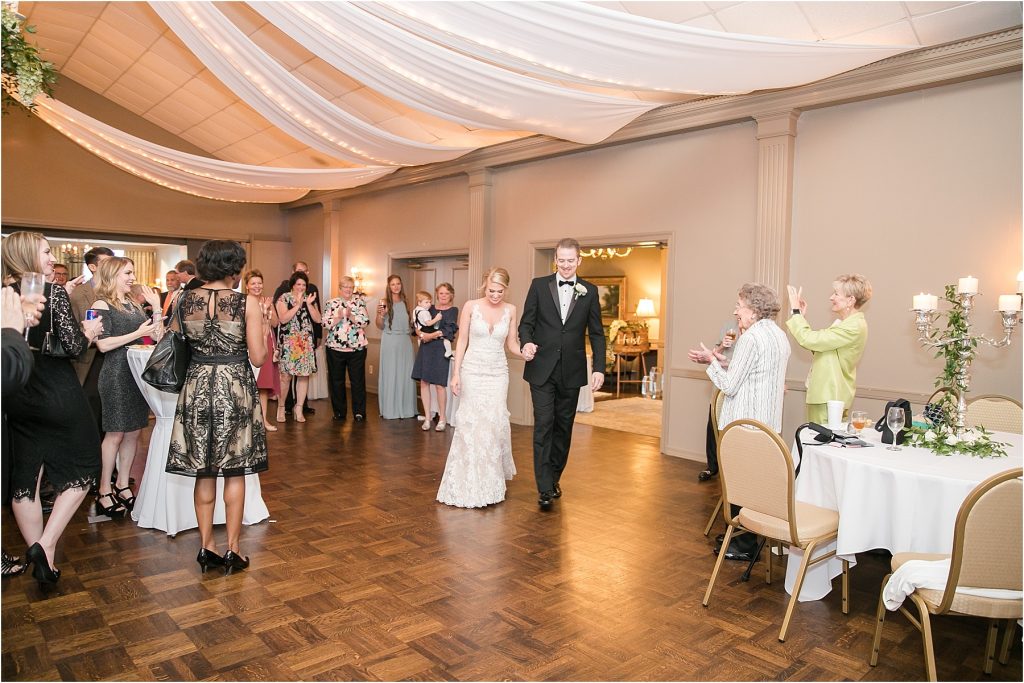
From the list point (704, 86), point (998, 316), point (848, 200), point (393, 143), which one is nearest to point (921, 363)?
point (998, 316)

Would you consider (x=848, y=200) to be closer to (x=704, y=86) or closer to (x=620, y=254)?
(x=704, y=86)

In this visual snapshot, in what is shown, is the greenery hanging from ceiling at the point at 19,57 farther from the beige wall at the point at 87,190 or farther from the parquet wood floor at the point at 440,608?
the beige wall at the point at 87,190

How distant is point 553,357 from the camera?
459cm

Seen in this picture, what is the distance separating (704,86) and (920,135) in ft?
5.76

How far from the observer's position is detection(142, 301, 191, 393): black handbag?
125 inches

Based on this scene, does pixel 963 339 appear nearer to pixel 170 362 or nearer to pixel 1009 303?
pixel 1009 303

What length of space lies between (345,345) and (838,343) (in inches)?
212

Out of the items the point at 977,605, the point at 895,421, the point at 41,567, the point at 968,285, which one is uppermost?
the point at 968,285

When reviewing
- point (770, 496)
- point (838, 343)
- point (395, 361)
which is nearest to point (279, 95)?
point (395, 361)

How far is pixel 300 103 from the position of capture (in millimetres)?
5633

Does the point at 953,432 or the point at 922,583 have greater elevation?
the point at 953,432

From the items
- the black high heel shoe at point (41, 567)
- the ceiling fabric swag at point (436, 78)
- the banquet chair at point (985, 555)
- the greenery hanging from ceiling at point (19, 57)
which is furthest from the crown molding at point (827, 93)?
the black high heel shoe at point (41, 567)

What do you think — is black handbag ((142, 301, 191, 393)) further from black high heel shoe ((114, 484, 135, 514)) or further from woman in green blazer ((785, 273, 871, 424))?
woman in green blazer ((785, 273, 871, 424))

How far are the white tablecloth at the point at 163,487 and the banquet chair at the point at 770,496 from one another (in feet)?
9.17
